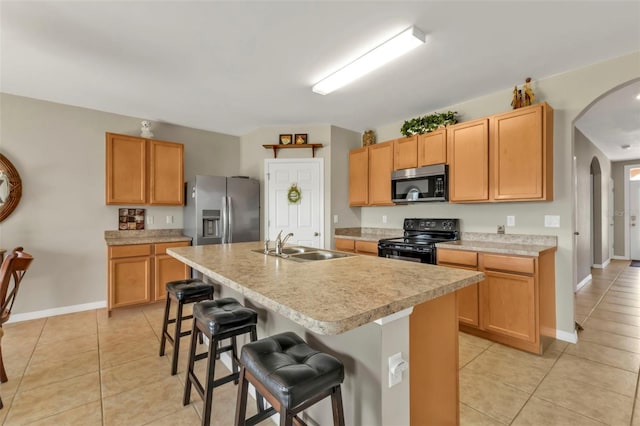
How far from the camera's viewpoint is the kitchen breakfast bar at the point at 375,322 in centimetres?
103

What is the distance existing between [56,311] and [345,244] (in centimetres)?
375

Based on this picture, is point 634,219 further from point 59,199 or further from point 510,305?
point 59,199

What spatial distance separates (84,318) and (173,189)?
188 cm

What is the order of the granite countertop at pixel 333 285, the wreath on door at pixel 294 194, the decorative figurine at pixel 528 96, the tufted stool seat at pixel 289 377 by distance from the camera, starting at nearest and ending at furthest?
the granite countertop at pixel 333 285 < the tufted stool seat at pixel 289 377 < the decorative figurine at pixel 528 96 < the wreath on door at pixel 294 194

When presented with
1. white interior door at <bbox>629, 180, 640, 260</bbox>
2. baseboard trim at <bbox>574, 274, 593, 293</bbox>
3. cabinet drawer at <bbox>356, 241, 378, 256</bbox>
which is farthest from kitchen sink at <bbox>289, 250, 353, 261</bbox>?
white interior door at <bbox>629, 180, 640, 260</bbox>

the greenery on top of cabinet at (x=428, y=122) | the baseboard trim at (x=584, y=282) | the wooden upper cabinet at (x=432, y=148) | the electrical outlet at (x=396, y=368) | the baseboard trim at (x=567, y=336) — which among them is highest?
the greenery on top of cabinet at (x=428, y=122)

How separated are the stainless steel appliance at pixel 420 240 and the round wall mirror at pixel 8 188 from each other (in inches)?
170

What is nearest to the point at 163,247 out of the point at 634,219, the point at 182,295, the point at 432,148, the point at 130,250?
the point at 130,250

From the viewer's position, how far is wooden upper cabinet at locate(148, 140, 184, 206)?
398cm

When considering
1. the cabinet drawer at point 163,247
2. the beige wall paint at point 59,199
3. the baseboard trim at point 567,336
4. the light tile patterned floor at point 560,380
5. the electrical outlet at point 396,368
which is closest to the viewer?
the electrical outlet at point 396,368

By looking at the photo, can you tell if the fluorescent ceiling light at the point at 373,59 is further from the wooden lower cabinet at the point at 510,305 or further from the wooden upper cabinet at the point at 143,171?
the wooden upper cabinet at the point at 143,171

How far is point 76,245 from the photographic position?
12.2 feet

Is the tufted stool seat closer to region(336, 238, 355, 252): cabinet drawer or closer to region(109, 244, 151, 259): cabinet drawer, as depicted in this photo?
region(336, 238, 355, 252): cabinet drawer

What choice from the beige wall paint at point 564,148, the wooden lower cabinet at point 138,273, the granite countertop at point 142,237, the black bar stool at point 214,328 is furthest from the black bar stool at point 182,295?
the beige wall paint at point 564,148
